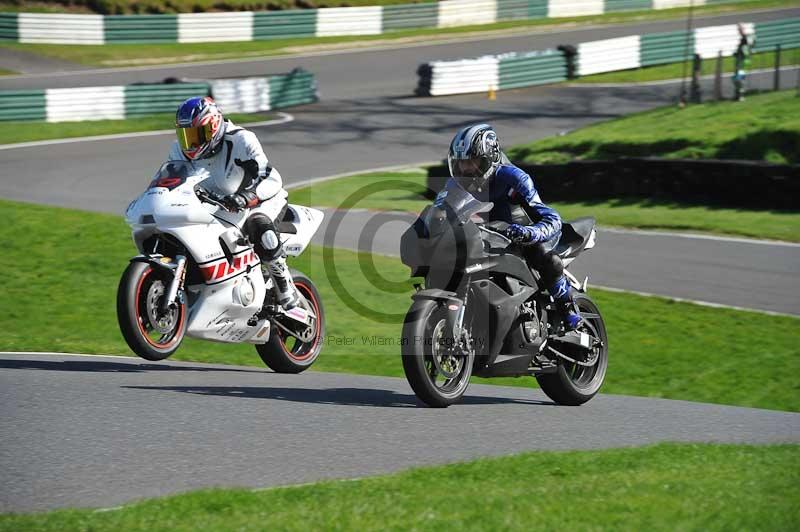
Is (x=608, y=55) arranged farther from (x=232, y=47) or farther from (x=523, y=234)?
(x=523, y=234)

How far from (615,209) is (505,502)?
1557 cm

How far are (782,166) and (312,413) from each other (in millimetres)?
13379

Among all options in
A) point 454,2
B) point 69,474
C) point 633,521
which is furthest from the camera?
point 454,2

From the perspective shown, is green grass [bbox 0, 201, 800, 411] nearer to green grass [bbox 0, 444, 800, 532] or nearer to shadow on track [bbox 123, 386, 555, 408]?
shadow on track [bbox 123, 386, 555, 408]

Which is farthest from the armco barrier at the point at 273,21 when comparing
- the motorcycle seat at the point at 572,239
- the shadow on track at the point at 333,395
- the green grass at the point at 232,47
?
the motorcycle seat at the point at 572,239

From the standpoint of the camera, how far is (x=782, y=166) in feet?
60.9

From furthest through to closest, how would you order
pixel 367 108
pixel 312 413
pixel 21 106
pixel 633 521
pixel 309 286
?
pixel 367 108
pixel 21 106
pixel 309 286
pixel 312 413
pixel 633 521

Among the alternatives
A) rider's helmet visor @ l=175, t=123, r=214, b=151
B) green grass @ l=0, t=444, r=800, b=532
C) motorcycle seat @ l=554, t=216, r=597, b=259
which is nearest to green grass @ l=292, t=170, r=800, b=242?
motorcycle seat @ l=554, t=216, r=597, b=259

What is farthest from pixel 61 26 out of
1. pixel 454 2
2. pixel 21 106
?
pixel 454 2

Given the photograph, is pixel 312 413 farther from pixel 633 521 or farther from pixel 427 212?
pixel 633 521

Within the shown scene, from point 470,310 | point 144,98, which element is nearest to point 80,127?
point 144,98

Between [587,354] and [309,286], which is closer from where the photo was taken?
[587,354]

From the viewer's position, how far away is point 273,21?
136ft

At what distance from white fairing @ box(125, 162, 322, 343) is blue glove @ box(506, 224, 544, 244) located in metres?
2.57
